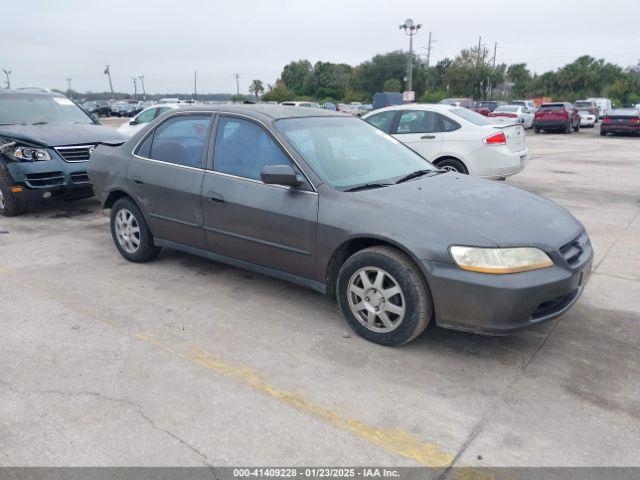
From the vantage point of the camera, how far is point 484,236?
10.8ft

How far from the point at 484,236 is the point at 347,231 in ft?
3.02

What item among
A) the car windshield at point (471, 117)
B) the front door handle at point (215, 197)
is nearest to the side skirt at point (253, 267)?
the front door handle at point (215, 197)

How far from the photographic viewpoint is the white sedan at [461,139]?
8.38 m

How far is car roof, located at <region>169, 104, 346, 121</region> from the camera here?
4.39 m

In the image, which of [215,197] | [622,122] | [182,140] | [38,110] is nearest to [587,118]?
[622,122]

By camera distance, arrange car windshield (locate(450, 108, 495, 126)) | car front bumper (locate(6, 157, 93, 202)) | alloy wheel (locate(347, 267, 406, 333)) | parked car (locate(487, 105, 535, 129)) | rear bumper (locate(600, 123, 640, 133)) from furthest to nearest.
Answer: parked car (locate(487, 105, 535, 129)) → rear bumper (locate(600, 123, 640, 133)) → car windshield (locate(450, 108, 495, 126)) → car front bumper (locate(6, 157, 93, 202)) → alloy wheel (locate(347, 267, 406, 333))

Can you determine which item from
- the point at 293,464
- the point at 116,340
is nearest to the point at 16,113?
the point at 116,340

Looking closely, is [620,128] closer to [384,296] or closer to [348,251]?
[348,251]

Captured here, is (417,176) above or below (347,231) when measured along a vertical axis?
above

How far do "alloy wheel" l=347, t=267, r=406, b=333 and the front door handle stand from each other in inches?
55.2

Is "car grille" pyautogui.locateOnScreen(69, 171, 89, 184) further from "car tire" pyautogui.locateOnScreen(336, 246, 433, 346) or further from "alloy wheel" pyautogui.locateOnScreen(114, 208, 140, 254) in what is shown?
"car tire" pyautogui.locateOnScreen(336, 246, 433, 346)

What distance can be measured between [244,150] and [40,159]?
4.06m

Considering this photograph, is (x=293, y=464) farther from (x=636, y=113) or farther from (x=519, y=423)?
(x=636, y=113)

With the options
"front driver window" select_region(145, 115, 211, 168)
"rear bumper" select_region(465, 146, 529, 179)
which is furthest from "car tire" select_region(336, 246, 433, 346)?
"rear bumper" select_region(465, 146, 529, 179)
